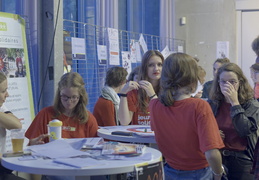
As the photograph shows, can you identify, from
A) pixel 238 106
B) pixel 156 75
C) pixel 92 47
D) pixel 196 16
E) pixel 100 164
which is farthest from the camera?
pixel 196 16

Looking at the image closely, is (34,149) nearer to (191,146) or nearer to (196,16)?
(191,146)

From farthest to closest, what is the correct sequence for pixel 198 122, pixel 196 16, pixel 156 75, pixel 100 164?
pixel 196 16, pixel 156 75, pixel 198 122, pixel 100 164

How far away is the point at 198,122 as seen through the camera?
2.15m

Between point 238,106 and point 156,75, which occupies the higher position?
point 156,75

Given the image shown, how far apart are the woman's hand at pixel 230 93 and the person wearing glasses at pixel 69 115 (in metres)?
0.95

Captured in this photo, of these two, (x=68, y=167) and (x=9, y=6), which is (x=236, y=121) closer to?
(x=68, y=167)

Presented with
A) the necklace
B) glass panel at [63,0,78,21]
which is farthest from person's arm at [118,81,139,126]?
glass panel at [63,0,78,21]

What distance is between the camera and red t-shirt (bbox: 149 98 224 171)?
2137mm

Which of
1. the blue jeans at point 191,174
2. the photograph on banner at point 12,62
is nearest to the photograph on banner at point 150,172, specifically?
the blue jeans at point 191,174

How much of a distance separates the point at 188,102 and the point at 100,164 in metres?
0.61

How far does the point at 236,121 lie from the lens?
2.64 metres

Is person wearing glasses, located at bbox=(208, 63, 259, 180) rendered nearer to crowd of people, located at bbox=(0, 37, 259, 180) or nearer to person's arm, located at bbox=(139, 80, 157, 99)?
crowd of people, located at bbox=(0, 37, 259, 180)

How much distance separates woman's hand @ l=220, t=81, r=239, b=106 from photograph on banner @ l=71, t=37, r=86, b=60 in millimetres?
2278

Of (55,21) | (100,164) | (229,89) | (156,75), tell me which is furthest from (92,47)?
(100,164)
